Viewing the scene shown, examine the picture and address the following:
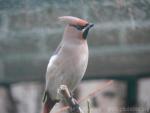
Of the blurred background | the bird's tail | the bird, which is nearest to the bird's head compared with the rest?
the bird

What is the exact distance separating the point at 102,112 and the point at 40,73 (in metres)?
1.88

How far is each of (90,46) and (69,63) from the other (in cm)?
238

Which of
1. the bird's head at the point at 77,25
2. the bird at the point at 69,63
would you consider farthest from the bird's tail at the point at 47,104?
the bird's head at the point at 77,25

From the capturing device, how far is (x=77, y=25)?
546 cm

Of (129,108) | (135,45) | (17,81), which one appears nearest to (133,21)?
(135,45)

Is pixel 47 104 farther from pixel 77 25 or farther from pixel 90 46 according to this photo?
pixel 90 46

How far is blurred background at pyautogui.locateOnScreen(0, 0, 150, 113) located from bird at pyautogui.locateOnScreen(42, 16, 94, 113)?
1.74 metres

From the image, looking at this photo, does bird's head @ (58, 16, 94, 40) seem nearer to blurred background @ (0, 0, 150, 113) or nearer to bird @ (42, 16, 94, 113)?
bird @ (42, 16, 94, 113)

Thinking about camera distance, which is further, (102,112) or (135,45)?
(135,45)

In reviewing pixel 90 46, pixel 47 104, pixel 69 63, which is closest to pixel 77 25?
pixel 69 63

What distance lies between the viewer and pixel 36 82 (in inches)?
331

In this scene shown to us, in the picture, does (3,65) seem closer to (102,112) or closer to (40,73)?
(40,73)

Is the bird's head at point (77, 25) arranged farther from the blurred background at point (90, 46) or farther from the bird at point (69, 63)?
the blurred background at point (90, 46)

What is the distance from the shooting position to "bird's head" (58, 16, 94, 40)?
17.6 ft
